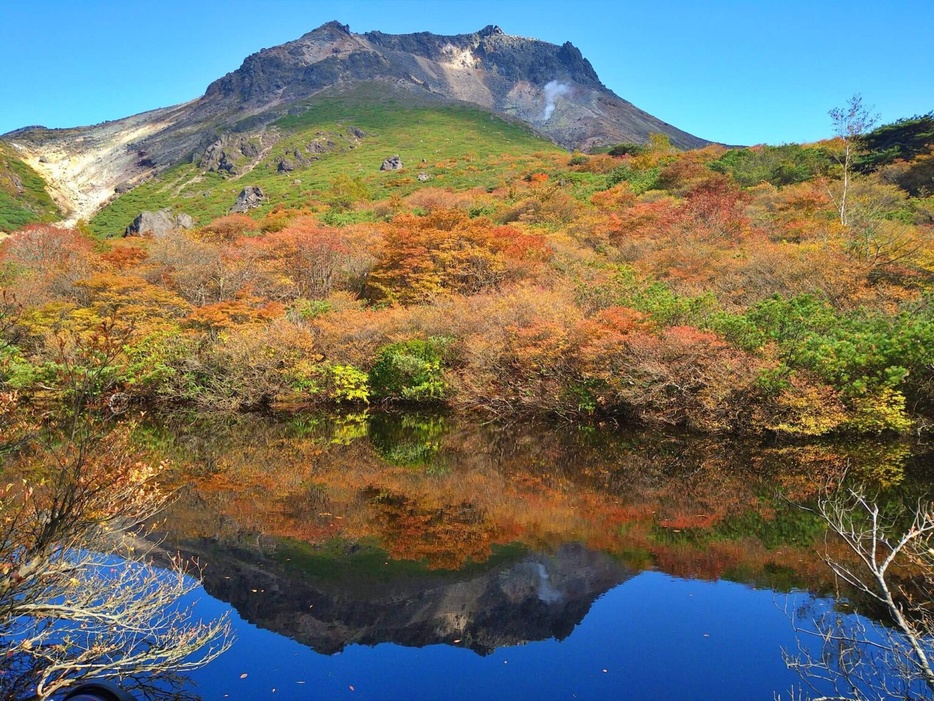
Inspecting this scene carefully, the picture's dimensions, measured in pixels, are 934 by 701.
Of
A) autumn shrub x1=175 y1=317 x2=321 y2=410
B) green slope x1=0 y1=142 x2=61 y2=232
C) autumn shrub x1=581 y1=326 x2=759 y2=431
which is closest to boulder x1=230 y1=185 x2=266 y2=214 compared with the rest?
green slope x1=0 y1=142 x2=61 y2=232

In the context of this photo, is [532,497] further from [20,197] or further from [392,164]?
[20,197]

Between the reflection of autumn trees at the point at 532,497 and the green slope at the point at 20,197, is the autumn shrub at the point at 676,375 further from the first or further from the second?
the green slope at the point at 20,197

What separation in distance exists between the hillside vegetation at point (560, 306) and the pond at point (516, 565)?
2.09m

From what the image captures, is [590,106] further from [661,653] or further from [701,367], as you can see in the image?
[661,653]

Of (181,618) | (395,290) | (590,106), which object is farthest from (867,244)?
(590,106)

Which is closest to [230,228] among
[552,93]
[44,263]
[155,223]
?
[155,223]

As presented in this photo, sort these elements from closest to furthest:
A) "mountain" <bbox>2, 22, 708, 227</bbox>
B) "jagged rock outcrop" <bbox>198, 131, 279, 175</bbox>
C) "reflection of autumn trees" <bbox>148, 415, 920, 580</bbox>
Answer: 1. "reflection of autumn trees" <bbox>148, 415, 920, 580</bbox>
2. "jagged rock outcrop" <bbox>198, 131, 279, 175</bbox>
3. "mountain" <bbox>2, 22, 708, 227</bbox>

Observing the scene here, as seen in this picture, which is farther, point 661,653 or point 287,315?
point 287,315

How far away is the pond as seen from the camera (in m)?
6.85

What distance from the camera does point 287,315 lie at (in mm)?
22875

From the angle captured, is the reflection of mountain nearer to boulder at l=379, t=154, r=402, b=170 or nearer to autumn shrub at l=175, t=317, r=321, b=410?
autumn shrub at l=175, t=317, r=321, b=410

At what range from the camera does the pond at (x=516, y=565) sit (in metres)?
6.85

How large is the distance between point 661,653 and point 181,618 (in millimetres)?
6030

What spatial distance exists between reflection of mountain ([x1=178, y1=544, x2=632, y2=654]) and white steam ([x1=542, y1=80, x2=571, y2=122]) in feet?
493
